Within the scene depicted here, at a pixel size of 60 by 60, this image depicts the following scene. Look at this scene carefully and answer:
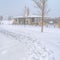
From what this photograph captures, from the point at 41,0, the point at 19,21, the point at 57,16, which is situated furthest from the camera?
the point at 19,21

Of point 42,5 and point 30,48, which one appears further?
point 42,5

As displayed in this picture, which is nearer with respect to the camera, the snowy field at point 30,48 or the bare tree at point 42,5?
the snowy field at point 30,48

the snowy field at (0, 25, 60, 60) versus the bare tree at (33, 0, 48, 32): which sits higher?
the bare tree at (33, 0, 48, 32)

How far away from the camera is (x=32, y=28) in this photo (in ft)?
23.0

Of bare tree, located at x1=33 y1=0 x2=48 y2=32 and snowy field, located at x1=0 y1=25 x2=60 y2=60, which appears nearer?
snowy field, located at x1=0 y1=25 x2=60 y2=60

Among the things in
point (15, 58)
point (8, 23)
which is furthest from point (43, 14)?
point (15, 58)

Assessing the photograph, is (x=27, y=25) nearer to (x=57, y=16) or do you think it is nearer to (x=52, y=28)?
(x=52, y=28)

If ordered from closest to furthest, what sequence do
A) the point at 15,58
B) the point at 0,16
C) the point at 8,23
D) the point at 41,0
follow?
1. the point at 15,58
2. the point at 41,0
3. the point at 0,16
4. the point at 8,23

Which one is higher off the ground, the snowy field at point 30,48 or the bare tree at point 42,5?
the bare tree at point 42,5

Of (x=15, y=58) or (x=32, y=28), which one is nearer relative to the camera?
(x=15, y=58)

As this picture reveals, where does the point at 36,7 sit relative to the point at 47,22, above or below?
above

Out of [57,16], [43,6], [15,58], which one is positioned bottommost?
[15,58]

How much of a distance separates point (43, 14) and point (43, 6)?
0.30 metres

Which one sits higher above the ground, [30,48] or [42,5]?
[42,5]
